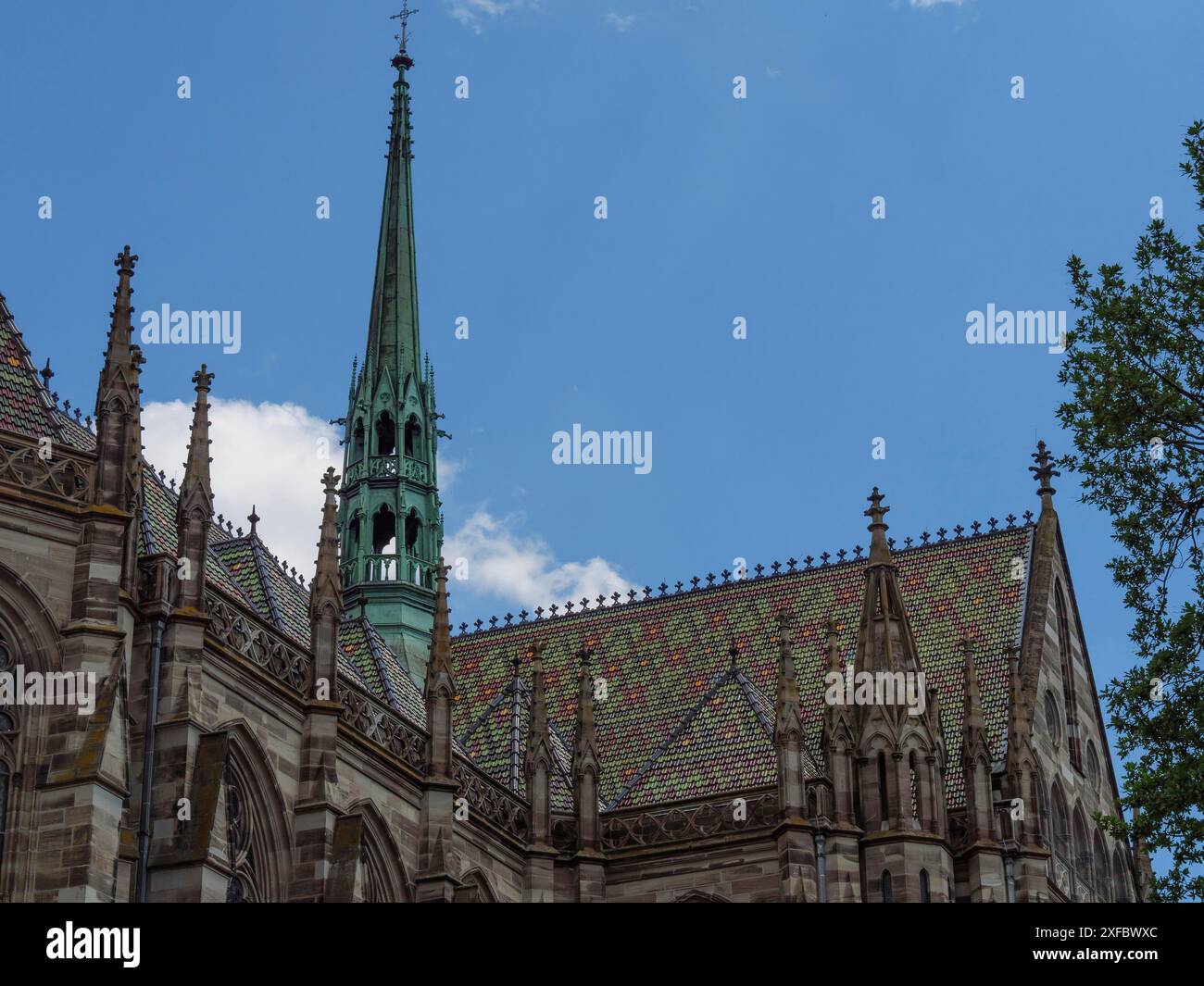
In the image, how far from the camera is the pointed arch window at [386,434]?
55.5 meters

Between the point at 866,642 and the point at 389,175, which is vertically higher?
the point at 389,175

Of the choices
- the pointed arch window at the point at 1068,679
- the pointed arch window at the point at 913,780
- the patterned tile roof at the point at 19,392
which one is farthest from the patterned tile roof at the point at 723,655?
the patterned tile roof at the point at 19,392

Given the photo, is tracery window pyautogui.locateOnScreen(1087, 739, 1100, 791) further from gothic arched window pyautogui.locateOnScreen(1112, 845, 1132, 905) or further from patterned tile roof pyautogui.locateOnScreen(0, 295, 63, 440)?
patterned tile roof pyautogui.locateOnScreen(0, 295, 63, 440)

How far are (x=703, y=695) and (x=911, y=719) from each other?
23.9ft

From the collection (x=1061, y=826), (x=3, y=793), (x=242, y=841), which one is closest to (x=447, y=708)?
(x=242, y=841)

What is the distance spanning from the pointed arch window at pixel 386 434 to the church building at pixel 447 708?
0.21 m

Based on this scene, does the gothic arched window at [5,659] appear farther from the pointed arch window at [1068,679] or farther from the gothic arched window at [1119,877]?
the gothic arched window at [1119,877]

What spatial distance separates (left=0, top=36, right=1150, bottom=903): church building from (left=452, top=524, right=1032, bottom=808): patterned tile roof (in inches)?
3.4

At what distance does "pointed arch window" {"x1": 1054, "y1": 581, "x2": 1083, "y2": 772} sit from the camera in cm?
4859

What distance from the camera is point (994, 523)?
5172 cm

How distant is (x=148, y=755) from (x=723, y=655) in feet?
67.3

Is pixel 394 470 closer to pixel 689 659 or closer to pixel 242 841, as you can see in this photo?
pixel 689 659
